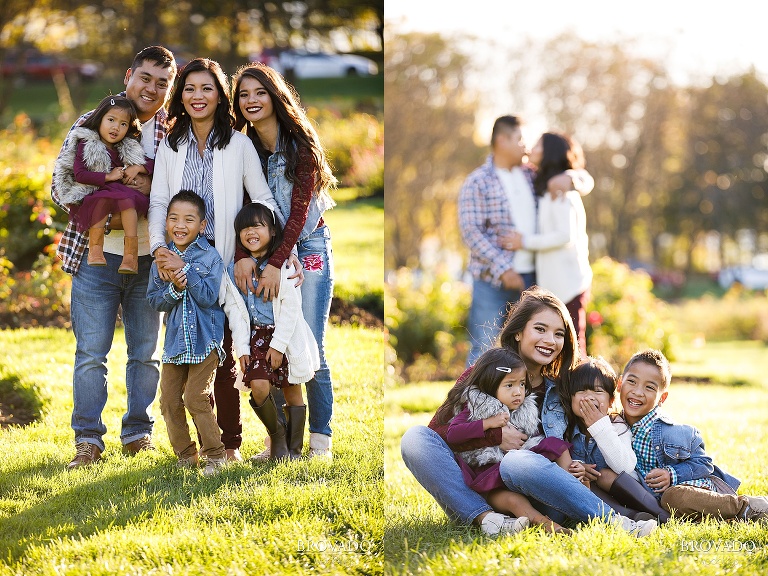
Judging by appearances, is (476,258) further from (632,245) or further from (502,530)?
(632,245)

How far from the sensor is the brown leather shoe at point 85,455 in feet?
11.8

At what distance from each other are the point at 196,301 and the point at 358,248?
2.75 m

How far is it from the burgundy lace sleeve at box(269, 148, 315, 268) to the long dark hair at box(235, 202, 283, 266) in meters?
0.04

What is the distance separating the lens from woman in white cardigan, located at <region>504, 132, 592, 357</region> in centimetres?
507

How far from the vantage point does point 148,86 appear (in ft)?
12.1

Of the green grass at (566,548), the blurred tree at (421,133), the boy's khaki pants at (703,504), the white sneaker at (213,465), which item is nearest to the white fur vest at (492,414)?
the green grass at (566,548)

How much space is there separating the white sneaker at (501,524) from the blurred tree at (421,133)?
43.4 ft

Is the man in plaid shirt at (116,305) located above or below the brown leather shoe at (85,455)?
above

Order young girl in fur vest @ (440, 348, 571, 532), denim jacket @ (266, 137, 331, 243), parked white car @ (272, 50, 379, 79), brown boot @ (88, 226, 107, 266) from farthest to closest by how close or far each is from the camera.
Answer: parked white car @ (272, 50, 379, 79) < denim jacket @ (266, 137, 331, 243) < brown boot @ (88, 226, 107, 266) < young girl in fur vest @ (440, 348, 571, 532)

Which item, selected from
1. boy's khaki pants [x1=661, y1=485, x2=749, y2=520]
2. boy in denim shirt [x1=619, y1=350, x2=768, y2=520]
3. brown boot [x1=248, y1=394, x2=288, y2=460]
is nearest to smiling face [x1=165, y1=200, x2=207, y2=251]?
brown boot [x1=248, y1=394, x2=288, y2=460]

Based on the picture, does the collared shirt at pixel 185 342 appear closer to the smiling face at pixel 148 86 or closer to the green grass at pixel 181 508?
the green grass at pixel 181 508

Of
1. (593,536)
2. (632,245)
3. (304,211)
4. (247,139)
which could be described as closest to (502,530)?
(593,536)

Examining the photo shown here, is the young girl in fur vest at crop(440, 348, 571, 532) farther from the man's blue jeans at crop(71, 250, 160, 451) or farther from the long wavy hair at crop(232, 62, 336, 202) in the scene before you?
the man's blue jeans at crop(71, 250, 160, 451)

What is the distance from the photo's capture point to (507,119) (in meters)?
5.14
